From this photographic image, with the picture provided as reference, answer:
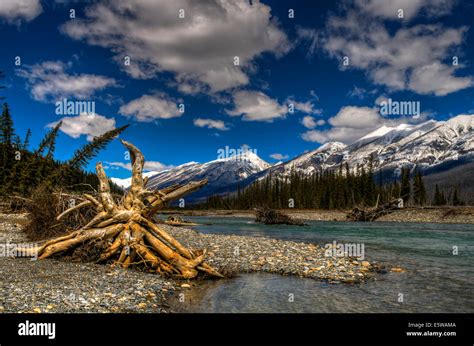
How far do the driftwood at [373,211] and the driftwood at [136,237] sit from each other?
61.9 meters

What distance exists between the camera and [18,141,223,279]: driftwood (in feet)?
45.0

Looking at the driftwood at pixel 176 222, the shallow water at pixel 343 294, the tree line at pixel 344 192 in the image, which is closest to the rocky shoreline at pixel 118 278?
the shallow water at pixel 343 294

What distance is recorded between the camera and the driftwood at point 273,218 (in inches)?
2249

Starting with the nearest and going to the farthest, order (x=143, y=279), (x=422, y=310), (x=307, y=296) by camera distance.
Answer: (x=422, y=310) < (x=307, y=296) < (x=143, y=279)

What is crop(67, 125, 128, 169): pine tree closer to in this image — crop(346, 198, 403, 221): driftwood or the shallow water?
the shallow water

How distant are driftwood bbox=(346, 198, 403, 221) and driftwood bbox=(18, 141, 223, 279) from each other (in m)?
61.9

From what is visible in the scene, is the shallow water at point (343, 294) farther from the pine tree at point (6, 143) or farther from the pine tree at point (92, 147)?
the pine tree at point (6, 143)

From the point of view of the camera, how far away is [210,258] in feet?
58.6

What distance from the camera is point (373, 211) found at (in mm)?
70188

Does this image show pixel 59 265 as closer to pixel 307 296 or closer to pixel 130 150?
pixel 130 150

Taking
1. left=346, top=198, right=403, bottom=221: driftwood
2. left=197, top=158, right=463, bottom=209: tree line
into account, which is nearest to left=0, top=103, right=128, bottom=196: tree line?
left=346, top=198, right=403, bottom=221: driftwood

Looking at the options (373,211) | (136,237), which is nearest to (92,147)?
(136,237)
